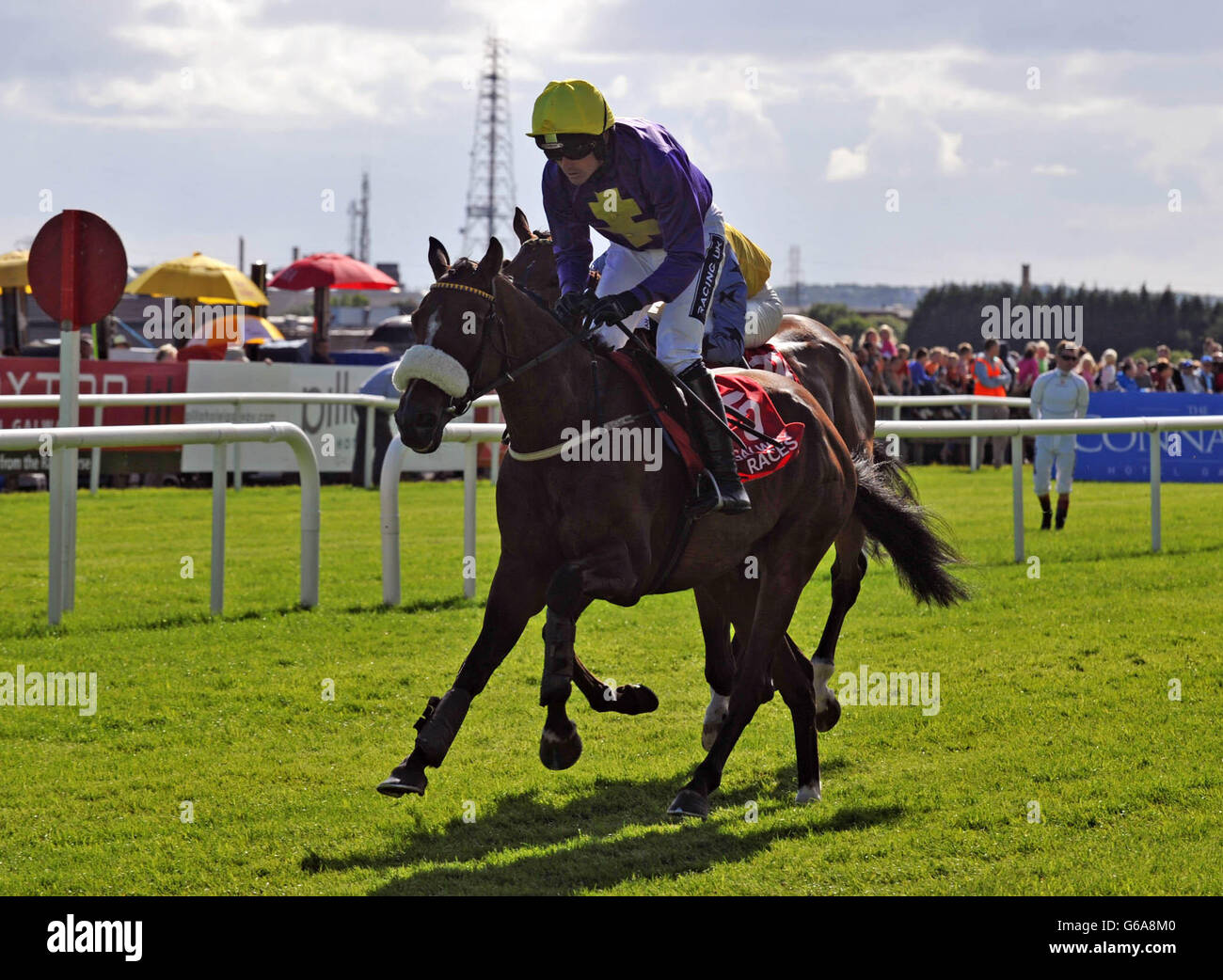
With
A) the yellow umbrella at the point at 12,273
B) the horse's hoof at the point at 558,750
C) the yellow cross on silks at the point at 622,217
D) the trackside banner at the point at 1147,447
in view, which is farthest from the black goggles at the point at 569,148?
the trackside banner at the point at 1147,447

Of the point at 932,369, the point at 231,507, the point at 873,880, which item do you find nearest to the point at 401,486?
the point at 231,507

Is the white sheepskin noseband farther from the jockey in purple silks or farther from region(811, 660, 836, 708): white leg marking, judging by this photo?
region(811, 660, 836, 708): white leg marking

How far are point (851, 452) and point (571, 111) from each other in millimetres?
2873

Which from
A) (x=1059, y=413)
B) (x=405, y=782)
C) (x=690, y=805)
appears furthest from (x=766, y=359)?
(x=1059, y=413)

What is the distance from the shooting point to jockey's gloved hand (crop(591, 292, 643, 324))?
16.6ft

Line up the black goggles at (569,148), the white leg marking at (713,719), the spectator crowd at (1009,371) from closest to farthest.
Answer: the black goggles at (569,148)
the white leg marking at (713,719)
the spectator crowd at (1009,371)

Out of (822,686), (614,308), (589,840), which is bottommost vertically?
(589,840)

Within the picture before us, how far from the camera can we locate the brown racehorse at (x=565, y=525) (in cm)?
470

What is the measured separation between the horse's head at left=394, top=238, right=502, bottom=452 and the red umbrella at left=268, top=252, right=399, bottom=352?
14.9 meters

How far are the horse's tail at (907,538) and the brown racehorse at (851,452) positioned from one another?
19 millimetres

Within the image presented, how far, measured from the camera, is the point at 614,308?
5047mm

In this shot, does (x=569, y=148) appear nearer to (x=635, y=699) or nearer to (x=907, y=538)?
(x=635, y=699)

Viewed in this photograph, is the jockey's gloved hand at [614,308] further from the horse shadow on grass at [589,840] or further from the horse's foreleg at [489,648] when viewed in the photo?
the horse shadow on grass at [589,840]
